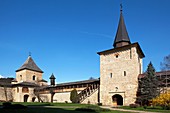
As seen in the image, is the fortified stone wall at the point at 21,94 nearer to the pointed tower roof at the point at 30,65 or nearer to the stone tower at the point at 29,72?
the stone tower at the point at 29,72

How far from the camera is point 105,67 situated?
32.1 meters

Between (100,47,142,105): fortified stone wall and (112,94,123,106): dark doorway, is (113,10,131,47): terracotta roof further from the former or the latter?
(112,94,123,106): dark doorway

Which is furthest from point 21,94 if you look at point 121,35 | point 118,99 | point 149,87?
point 149,87

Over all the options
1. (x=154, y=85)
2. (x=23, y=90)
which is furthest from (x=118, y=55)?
(x=23, y=90)

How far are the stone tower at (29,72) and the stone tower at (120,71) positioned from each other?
2381 centimetres

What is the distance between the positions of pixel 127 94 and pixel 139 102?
212 cm

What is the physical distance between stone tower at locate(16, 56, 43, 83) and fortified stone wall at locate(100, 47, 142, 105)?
2403 centimetres

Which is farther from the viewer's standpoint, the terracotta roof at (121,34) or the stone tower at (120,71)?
the terracotta roof at (121,34)

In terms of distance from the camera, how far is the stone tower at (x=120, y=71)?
2872cm

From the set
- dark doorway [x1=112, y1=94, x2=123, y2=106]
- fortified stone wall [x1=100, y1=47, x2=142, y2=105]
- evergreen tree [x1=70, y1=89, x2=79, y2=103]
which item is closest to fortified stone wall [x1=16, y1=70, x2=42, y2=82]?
evergreen tree [x1=70, y1=89, x2=79, y2=103]

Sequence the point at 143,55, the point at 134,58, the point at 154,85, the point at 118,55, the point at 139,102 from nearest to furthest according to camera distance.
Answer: the point at 154,85 → the point at 139,102 → the point at 134,58 → the point at 118,55 → the point at 143,55

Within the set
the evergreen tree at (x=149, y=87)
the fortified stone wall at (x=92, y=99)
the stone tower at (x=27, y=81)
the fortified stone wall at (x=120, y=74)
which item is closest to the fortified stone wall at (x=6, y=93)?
the stone tower at (x=27, y=81)

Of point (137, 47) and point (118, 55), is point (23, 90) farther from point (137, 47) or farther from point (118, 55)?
point (137, 47)

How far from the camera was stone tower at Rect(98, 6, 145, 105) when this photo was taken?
94.2 ft
